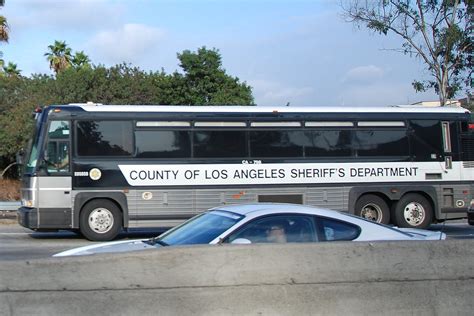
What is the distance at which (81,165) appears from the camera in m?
14.5

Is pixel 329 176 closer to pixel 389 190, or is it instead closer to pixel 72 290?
pixel 389 190

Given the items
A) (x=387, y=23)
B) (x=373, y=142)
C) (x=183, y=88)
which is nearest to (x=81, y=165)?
(x=373, y=142)

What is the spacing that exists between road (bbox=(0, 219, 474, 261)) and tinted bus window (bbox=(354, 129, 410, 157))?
8.44 feet

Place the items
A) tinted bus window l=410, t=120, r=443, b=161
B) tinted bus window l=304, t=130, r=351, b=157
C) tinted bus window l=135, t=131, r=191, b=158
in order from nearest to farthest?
tinted bus window l=135, t=131, r=191, b=158 → tinted bus window l=304, t=130, r=351, b=157 → tinted bus window l=410, t=120, r=443, b=161

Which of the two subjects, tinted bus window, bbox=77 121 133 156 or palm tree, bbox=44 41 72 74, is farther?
palm tree, bbox=44 41 72 74

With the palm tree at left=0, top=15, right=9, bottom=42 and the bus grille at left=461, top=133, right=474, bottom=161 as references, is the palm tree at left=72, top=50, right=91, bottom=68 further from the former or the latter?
the bus grille at left=461, top=133, right=474, bottom=161

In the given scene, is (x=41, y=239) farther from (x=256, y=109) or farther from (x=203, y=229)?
(x=203, y=229)

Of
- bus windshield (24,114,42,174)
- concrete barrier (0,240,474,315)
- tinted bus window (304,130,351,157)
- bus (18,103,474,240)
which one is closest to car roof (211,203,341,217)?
concrete barrier (0,240,474,315)

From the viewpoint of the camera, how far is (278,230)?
270 inches

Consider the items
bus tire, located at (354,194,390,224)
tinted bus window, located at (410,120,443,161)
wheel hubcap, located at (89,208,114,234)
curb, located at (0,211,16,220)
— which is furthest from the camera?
curb, located at (0,211,16,220)

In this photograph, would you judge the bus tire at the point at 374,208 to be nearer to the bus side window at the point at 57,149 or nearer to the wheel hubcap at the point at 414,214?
the wheel hubcap at the point at 414,214

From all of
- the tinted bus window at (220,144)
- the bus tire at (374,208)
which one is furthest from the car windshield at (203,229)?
the bus tire at (374,208)

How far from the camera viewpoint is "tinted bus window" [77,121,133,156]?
14.5 metres

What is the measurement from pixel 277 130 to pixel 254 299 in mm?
10631
